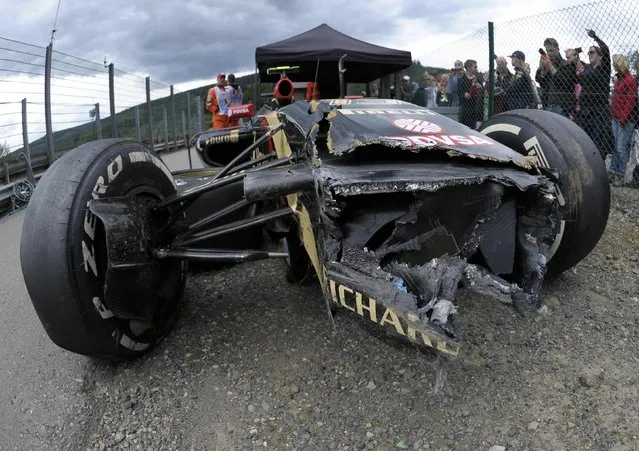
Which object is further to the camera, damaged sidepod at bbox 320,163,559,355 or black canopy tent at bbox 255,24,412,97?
black canopy tent at bbox 255,24,412,97

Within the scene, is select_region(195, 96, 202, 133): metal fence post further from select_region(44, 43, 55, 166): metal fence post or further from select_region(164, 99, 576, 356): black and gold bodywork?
select_region(164, 99, 576, 356): black and gold bodywork

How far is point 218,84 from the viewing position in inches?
402

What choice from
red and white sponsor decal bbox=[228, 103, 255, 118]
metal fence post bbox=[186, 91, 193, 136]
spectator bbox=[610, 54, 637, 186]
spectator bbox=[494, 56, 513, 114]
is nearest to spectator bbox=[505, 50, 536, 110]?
spectator bbox=[494, 56, 513, 114]

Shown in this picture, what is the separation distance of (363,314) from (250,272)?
2.26m

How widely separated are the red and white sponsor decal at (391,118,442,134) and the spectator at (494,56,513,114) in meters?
4.73

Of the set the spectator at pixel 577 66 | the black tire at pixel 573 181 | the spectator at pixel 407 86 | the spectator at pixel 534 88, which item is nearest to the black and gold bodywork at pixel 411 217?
the black tire at pixel 573 181

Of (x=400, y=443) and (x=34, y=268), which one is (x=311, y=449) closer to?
(x=400, y=443)

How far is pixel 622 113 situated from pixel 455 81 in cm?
340

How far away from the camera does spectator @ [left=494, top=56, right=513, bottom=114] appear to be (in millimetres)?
7265

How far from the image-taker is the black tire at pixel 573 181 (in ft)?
10.4

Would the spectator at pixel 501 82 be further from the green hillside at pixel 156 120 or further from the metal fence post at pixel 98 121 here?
the metal fence post at pixel 98 121

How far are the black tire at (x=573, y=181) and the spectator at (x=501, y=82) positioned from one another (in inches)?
162

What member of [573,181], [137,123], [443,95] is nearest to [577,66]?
[443,95]

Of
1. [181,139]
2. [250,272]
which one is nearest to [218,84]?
[250,272]
